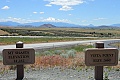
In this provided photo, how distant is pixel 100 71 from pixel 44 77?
195cm

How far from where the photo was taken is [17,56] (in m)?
8.63

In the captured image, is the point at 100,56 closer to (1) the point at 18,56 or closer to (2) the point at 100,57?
(2) the point at 100,57

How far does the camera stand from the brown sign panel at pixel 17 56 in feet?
28.2

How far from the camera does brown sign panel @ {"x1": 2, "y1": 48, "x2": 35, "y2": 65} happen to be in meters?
8.60

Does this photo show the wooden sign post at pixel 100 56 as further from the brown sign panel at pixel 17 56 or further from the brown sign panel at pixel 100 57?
the brown sign panel at pixel 17 56

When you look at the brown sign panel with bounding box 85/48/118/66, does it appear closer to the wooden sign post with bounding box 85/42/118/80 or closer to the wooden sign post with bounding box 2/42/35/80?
the wooden sign post with bounding box 85/42/118/80

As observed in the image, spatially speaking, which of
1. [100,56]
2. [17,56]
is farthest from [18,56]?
[100,56]

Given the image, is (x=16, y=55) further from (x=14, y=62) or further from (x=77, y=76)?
(x=77, y=76)

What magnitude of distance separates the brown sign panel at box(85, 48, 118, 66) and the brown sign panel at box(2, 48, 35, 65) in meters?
1.79

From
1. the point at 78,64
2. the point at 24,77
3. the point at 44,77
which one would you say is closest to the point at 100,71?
the point at 44,77

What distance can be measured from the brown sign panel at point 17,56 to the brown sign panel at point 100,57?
1.79 meters

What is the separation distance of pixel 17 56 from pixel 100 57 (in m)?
2.57

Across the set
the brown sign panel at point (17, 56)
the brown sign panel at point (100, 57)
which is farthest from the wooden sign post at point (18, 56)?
the brown sign panel at point (100, 57)

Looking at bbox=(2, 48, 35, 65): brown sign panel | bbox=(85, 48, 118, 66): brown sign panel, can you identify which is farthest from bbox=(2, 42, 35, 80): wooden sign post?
bbox=(85, 48, 118, 66): brown sign panel
